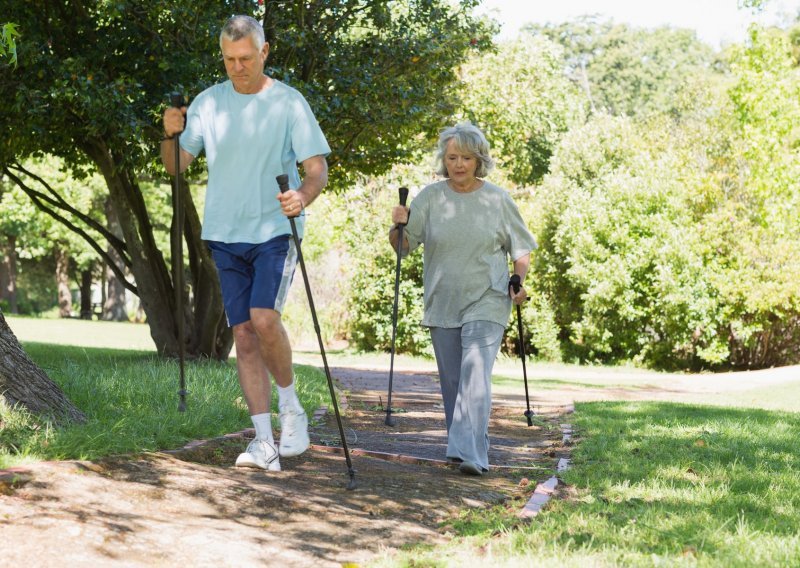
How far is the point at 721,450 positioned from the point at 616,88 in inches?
2303

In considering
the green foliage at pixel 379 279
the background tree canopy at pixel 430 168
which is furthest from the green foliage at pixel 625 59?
the green foliage at pixel 379 279

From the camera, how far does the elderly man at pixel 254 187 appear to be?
504cm

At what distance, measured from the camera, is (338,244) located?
89.0 feet

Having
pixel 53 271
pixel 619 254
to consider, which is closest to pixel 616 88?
pixel 53 271

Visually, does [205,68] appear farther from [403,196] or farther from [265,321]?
[265,321]

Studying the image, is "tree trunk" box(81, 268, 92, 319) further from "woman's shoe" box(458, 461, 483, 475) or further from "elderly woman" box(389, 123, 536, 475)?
"woman's shoe" box(458, 461, 483, 475)

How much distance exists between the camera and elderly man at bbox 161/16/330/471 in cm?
504

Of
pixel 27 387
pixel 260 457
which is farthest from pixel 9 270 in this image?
pixel 260 457

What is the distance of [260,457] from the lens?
16.8 ft

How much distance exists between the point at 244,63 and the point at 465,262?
1.80 m

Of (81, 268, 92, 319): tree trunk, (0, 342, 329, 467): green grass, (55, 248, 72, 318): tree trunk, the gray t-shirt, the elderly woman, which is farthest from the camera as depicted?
(81, 268, 92, 319): tree trunk

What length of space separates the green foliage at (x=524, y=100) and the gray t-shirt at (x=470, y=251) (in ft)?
46.7

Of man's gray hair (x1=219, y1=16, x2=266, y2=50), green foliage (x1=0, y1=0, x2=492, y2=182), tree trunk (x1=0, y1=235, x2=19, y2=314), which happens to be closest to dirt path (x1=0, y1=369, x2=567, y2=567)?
man's gray hair (x1=219, y1=16, x2=266, y2=50)

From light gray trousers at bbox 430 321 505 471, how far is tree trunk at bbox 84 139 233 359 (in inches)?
277
